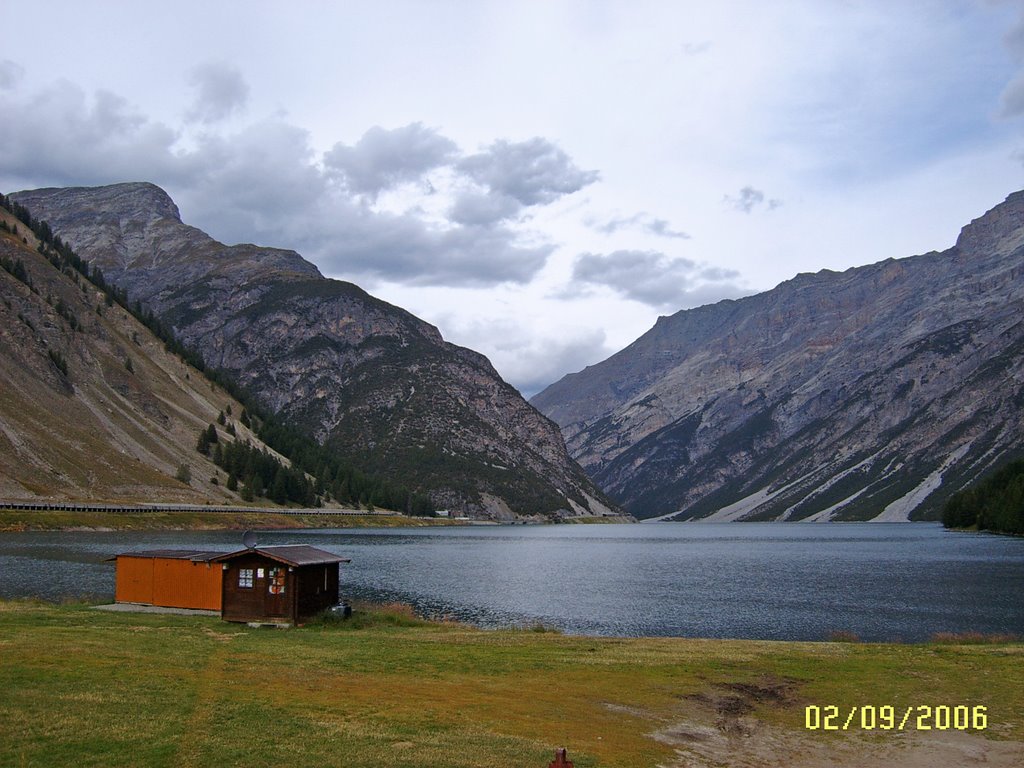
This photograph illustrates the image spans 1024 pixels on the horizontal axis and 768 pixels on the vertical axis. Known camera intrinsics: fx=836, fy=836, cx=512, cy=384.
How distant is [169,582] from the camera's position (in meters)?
53.3

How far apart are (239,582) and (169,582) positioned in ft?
27.3

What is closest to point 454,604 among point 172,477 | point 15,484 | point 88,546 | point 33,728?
point 33,728

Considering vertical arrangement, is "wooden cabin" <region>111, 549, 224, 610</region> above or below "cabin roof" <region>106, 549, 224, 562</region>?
below

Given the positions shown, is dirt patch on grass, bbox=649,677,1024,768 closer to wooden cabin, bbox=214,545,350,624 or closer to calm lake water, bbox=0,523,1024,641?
wooden cabin, bbox=214,545,350,624

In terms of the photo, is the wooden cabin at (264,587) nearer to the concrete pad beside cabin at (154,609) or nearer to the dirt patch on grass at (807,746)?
the concrete pad beside cabin at (154,609)

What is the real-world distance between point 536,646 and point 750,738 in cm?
1846

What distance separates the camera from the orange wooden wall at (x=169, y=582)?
171 ft

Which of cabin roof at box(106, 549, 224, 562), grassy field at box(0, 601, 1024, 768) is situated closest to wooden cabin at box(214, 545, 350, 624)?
grassy field at box(0, 601, 1024, 768)

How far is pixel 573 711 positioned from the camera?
90.2 ft

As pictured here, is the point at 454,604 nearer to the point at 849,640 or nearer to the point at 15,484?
the point at 849,640

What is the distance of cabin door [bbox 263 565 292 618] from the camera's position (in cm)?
4753

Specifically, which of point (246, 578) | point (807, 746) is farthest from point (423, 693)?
point (246, 578)
